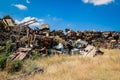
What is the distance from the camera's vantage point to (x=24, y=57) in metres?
11.5

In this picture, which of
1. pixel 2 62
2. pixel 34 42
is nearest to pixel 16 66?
pixel 2 62

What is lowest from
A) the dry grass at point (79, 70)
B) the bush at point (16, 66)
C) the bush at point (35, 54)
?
the dry grass at point (79, 70)

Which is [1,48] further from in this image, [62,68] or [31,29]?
[31,29]

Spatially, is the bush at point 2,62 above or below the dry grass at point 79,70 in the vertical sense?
above

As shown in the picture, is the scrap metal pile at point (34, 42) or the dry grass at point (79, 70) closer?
the dry grass at point (79, 70)

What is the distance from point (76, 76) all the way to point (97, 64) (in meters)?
2.46

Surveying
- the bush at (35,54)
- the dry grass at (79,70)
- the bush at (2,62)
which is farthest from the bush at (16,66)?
the bush at (35,54)

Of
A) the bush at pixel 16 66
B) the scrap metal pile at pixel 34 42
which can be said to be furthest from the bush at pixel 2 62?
the scrap metal pile at pixel 34 42

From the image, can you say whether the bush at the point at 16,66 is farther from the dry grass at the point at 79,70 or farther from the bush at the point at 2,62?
the dry grass at the point at 79,70

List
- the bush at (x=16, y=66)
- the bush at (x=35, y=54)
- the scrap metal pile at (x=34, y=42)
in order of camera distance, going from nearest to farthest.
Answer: the bush at (x=16, y=66) < the bush at (x=35, y=54) < the scrap metal pile at (x=34, y=42)

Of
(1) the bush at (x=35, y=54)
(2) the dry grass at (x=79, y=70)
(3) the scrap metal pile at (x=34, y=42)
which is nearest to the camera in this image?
(2) the dry grass at (x=79, y=70)

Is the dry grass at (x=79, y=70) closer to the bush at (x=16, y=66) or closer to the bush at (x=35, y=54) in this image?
the bush at (x=35, y=54)

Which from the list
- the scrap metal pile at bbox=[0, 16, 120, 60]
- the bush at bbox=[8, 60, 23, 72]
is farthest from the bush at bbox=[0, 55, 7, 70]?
the scrap metal pile at bbox=[0, 16, 120, 60]

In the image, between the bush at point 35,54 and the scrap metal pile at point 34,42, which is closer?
the bush at point 35,54
